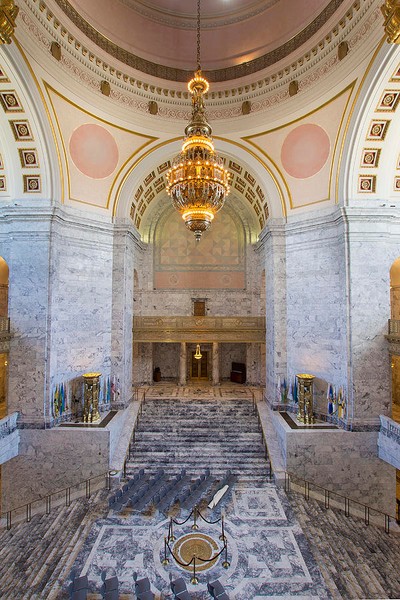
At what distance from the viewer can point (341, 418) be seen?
10914mm

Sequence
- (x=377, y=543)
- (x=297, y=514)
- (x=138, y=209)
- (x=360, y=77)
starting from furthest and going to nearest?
(x=138, y=209), (x=360, y=77), (x=297, y=514), (x=377, y=543)

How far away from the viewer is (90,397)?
11289mm

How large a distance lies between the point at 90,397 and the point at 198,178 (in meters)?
7.88

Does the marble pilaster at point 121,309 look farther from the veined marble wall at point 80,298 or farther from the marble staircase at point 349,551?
the marble staircase at point 349,551

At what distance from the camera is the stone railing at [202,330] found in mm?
15359

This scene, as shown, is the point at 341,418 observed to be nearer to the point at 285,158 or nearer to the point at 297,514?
the point at 297,514

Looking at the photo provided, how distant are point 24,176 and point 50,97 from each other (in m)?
2.57

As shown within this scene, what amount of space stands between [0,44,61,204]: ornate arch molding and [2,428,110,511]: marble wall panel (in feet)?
25.1

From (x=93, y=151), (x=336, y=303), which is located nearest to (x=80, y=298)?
(x=93, y=151)

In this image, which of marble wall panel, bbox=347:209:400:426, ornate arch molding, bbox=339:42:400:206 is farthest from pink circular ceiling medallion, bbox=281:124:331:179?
marble wall panel, bbox=347:209:400:426

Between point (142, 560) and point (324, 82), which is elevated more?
point (324, 82)

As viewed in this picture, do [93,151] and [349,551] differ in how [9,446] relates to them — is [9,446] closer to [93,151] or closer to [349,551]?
[349,551]

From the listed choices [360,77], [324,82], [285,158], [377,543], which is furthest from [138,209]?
[377,543]

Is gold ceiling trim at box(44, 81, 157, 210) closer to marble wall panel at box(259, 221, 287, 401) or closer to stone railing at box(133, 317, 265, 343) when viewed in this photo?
stone railing at box(133, 317, 265, 343)
